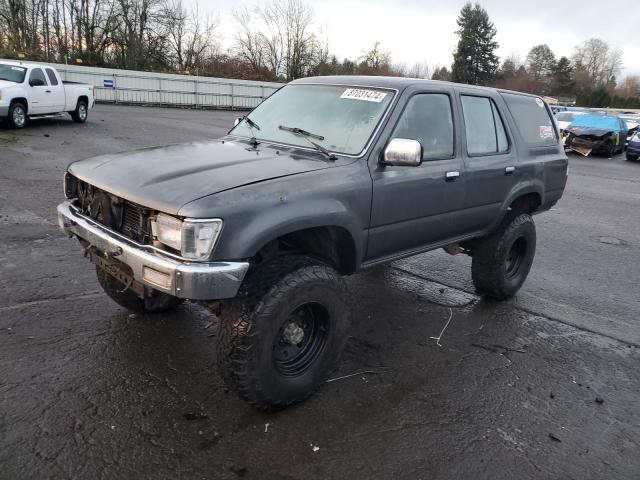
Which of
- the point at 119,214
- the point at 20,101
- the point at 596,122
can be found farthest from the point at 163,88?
the point at 119,214

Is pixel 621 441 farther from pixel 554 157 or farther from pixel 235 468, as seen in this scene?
pixel 554 157

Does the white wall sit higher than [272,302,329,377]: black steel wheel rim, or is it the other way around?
the white wall

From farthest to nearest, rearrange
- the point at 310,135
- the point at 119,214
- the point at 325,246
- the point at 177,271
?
the point at 310,135 → the point at 325,246 → the point at 119,214 → the point at 177,271

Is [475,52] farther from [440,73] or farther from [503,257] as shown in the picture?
[503,257]

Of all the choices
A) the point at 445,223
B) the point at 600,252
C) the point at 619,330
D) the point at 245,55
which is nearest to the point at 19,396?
the point at 445,223

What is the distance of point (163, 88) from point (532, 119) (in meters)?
29.7

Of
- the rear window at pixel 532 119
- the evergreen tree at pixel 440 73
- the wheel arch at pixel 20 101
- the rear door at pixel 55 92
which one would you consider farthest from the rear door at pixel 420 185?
the evergreen tree at pixel 440 73

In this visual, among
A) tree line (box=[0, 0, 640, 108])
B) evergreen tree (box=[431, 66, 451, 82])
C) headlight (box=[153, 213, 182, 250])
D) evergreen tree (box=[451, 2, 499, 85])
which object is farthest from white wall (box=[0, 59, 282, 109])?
evergreen tree (box=[431, 66, 451, 82])

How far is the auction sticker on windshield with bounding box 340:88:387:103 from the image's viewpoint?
373 centimetres

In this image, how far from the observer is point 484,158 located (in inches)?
171

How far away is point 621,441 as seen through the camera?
120 inches

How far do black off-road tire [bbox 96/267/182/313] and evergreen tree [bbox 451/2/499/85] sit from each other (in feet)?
227

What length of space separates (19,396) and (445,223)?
3.16 metres

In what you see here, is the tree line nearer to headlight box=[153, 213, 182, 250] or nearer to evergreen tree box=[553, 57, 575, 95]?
evergreen tree box=[553, 57, 575, 95]
